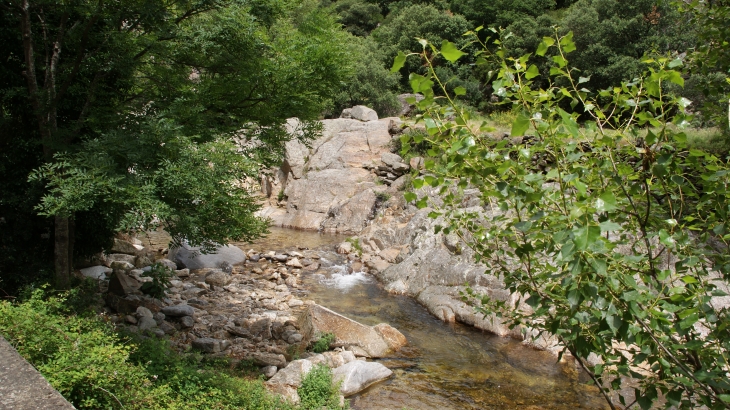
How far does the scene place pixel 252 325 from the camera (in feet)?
31.2

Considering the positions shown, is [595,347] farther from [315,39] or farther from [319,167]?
[319,167]

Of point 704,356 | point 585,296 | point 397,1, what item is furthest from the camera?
point 397,1

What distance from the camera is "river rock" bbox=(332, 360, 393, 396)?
7.24 m

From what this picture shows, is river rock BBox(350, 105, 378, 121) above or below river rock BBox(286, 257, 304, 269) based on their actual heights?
above

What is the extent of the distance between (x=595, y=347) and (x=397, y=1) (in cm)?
4882

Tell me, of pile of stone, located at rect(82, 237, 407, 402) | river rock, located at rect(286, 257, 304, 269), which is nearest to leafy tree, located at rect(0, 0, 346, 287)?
pile of stone, located at rect(82, 237, 407, 402)

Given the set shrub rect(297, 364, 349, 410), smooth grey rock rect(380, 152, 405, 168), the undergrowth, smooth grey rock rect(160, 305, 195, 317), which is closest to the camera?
the undergrowth

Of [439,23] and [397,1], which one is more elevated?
[397,1]

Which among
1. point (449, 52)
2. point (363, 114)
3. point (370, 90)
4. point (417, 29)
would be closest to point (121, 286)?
point (449, 52)

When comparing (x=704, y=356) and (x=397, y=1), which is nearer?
(x=704, y=356)

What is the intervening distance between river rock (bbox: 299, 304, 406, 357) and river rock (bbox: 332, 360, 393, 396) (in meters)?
0.87

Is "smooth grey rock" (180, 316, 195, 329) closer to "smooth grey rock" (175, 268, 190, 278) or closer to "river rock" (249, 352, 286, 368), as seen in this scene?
"river rock" (249, 352, 286, 368)

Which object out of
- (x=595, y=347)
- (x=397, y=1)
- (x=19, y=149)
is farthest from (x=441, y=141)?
(x=397, y=1)

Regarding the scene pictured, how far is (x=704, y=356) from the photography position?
205 centimetres
